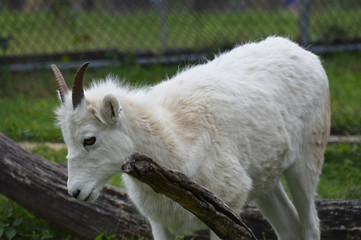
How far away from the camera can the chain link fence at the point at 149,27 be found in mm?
10250

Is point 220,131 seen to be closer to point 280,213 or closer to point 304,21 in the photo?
point 280,213

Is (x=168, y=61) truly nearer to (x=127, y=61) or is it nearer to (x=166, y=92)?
(x=127, y=61)

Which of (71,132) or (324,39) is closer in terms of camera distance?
(71,132)

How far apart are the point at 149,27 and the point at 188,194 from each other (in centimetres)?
739

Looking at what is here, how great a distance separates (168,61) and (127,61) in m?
0.73

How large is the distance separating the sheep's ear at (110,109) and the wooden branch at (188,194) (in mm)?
833

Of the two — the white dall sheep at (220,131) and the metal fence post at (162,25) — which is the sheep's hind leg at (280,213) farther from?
the metal fence post at (162,25)

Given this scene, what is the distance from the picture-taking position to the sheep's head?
3920 millimetres

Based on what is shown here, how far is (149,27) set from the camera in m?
10.4

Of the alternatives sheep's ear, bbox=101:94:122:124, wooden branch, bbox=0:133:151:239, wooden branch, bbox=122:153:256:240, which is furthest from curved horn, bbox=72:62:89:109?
Result: wooden branch, bbox=0:133:151:239

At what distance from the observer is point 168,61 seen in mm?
10172

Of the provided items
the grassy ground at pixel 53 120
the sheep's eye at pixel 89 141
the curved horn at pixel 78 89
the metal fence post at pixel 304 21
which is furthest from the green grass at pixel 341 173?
the metal fence post at pixel 304 21

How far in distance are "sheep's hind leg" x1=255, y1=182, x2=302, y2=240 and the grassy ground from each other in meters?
0.97

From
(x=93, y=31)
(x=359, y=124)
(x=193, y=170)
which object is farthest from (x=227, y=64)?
(x=93, y=31)
